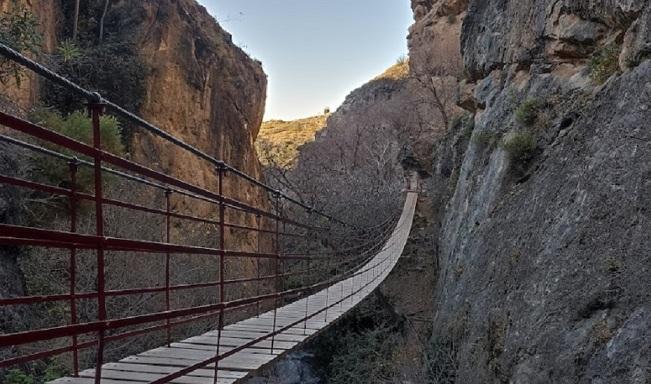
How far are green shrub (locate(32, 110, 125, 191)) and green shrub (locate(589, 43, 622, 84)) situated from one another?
16.8 ft

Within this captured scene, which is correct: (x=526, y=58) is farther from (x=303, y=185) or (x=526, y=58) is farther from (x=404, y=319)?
(x=303, y=185)

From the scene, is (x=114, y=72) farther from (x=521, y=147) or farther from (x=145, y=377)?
(x=145, y=377)

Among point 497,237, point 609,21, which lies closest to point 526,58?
point 609,21

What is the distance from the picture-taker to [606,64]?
182 inches

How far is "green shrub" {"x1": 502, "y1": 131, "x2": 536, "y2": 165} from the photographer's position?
17.7ft

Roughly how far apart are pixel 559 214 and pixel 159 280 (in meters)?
5.65

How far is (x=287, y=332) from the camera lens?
3365 mm

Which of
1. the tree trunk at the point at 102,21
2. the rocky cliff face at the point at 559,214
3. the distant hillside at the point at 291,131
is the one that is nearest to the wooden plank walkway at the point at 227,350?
the rocky cliff face at the point at 559,214

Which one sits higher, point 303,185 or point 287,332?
point 303,185

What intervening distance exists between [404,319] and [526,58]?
5016 millimetres

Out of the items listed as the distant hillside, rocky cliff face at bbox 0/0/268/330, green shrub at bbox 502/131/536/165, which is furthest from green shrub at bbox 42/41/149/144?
the distant hillside

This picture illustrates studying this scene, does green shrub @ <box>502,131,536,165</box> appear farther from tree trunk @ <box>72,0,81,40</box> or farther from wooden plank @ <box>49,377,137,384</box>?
tree trunk @ <box>72,0,81,40</box>

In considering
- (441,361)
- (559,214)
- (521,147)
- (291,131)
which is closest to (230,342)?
(559,214)

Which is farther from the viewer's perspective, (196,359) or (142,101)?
(142,101)
